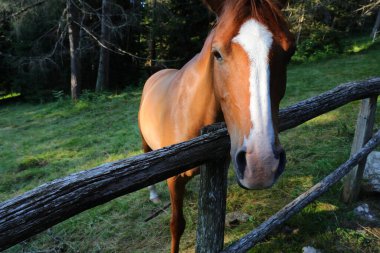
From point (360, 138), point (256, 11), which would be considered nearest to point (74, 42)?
point (360, 138)

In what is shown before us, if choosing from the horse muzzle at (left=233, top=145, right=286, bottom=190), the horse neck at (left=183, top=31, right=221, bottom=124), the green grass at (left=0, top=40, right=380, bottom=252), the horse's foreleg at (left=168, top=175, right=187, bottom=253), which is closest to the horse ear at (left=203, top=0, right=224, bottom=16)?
the horse neck at (left=183, top=31, right=221, bottom=124)

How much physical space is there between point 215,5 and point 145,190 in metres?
3.30

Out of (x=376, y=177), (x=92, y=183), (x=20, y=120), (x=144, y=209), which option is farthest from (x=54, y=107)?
(x=92, y=183)

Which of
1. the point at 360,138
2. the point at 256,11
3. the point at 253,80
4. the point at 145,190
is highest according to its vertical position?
the point at 256,11

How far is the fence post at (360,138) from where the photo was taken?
3465mm

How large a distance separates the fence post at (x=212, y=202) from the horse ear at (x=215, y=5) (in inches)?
28.0

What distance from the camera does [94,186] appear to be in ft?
4.23

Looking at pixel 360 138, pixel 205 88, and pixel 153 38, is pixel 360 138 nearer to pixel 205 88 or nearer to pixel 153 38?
pixel 205 88

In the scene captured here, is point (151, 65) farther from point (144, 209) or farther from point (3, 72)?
point (144, 209)

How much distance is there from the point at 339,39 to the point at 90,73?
12.4 metres

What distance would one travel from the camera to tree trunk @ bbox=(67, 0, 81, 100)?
10.9m

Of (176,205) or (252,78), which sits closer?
(252,78)

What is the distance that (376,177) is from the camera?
3.76 m

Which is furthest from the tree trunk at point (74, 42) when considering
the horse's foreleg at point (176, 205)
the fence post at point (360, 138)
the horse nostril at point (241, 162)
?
the horse nostril at point (241, 162)
